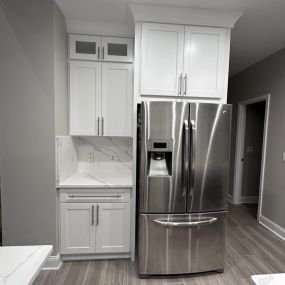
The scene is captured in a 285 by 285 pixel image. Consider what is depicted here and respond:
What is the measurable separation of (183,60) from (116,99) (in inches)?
35.9

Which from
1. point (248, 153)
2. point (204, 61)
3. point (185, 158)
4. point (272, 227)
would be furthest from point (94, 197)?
point (248, 153)

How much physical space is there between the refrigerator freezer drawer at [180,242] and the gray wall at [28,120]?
97cm

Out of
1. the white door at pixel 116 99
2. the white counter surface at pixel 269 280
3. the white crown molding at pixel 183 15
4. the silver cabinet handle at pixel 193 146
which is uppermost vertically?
the white crown molding at pixel 183 15

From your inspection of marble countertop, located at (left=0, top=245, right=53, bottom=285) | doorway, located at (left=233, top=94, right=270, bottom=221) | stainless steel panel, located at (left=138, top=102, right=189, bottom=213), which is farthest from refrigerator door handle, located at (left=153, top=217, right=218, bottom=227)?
doorway, located at (left=233, top=94, right=270, bottom=221)

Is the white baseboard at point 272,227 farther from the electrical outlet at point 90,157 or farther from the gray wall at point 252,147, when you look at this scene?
the electrical outlet at point 90,157

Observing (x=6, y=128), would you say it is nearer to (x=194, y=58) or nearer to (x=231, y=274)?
(x=194, y=58)

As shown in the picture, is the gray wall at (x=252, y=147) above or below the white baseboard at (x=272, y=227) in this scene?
above

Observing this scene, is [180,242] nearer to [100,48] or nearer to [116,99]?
[116,99]

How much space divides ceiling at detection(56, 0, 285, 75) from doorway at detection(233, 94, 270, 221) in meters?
1.29

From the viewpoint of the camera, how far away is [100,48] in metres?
2.18

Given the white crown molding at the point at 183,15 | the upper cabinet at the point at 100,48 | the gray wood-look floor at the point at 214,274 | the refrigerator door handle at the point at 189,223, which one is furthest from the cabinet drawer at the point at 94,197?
the white crown molding at the point at 183,15

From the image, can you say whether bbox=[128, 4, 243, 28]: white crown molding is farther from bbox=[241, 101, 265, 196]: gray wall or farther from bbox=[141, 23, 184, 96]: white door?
bbox=[241, 101, 265, 196]: gray wall

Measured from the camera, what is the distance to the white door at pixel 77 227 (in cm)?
195

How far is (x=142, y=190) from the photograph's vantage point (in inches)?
67.2
